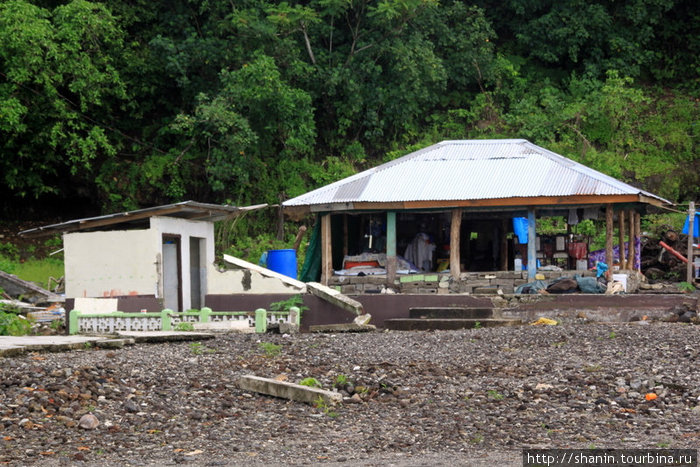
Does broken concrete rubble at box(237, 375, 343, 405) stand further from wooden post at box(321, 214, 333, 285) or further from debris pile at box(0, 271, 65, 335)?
wooden post at box(321, 214, 333, 285)

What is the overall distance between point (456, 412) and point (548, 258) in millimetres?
15184

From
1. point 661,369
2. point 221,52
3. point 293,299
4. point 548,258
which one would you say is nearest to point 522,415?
point 661,369

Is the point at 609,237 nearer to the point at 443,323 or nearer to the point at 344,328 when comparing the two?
the point at 443,323

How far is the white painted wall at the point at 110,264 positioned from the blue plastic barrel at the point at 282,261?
4408 millimetres

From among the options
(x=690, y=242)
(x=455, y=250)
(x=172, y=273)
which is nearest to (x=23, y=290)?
(x=172, y=273)

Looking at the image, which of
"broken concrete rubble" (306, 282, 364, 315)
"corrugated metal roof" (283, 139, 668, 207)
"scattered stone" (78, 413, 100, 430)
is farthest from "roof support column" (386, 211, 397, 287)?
"scattered stone" (78, 413, 100, 430)

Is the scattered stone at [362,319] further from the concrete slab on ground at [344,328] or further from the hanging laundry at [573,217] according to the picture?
the hanging laundry at [573,217]

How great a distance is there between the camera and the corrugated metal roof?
19.5m

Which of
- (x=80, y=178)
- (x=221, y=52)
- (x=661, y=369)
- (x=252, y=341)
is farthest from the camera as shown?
(x=80, y=178)

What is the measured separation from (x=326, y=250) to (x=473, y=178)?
3.80 m

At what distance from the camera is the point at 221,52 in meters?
28.8

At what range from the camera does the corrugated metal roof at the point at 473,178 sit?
64.0 ft

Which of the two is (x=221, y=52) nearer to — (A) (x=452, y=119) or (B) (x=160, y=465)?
(A) (x=452, y=119)

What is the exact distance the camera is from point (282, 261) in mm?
21375
